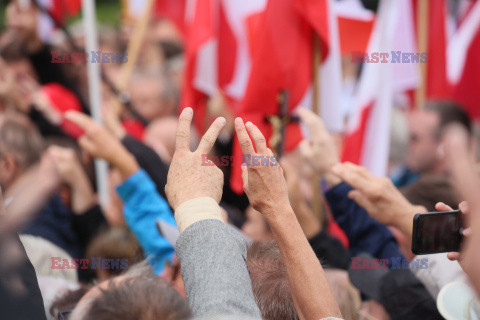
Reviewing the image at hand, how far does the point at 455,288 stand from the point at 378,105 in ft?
7.26

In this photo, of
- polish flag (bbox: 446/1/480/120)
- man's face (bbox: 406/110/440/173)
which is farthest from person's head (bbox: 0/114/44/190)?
polish flag (bbox: 446/1/480/120)

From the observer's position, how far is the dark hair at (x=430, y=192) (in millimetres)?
2395

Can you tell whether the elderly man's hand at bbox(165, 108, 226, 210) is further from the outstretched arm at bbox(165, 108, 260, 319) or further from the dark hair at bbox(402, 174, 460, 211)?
the dark hair at bbox(402, 174, 460, 211)

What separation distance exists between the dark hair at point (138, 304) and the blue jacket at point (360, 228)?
1.10 m

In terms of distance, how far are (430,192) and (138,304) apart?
4.95 ft

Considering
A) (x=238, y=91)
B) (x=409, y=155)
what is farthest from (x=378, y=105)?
(x=238, y=91)

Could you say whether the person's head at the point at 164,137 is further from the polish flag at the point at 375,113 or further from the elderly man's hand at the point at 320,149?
the elderly man's hand at the point at 320,149

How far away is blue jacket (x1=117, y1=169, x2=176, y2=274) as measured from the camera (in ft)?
7.93

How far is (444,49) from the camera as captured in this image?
4449 mm

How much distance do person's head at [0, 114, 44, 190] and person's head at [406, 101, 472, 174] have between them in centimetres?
235

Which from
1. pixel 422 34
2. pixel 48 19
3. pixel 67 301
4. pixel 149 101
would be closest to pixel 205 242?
pixel 67 301

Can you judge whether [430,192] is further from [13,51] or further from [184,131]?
[13,51]

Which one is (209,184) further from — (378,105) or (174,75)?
(174,75)

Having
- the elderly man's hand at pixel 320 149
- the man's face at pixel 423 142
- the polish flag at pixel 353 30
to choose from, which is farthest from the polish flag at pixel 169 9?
the elderly man's hand at pixel 320 149
